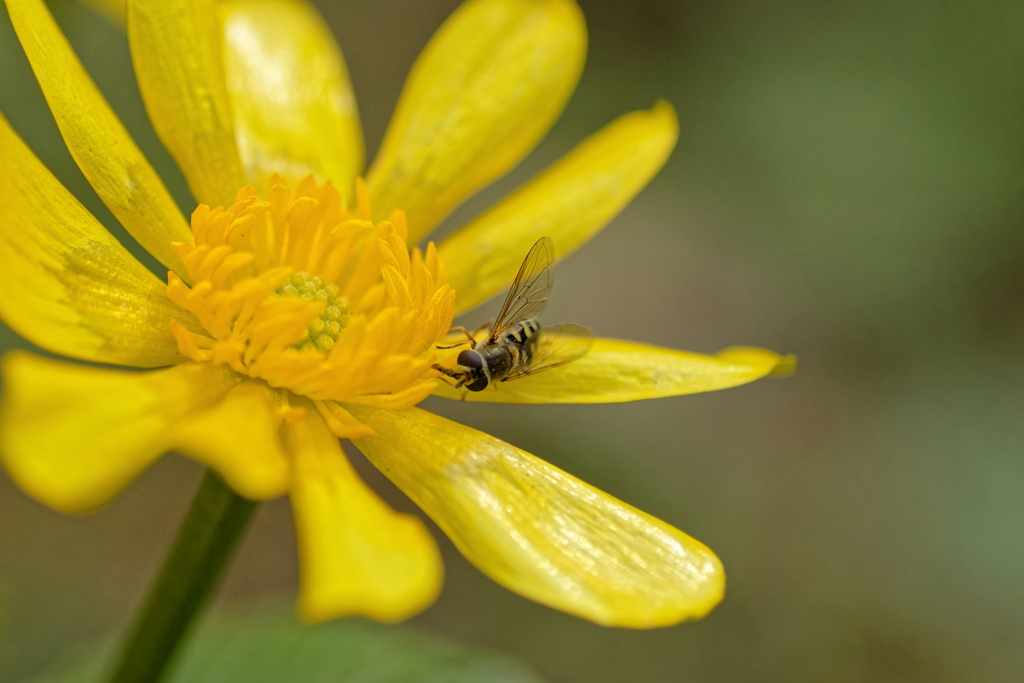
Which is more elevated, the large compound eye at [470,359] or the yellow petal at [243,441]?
the large compound eye at [470,359]

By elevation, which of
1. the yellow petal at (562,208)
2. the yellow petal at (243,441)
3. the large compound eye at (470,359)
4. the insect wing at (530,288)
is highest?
the yellow petal at (562,208)

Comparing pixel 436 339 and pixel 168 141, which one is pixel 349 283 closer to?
pixel 436 339

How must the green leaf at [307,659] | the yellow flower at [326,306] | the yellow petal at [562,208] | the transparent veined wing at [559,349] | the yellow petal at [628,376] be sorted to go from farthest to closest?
1. the green leaf at [307,659]
2. the yellow petal at [562,208]
3. the transparent veined wing at [559,349]
4. the yellow petal at [628,376]
5. the yellow flower at [326,306]

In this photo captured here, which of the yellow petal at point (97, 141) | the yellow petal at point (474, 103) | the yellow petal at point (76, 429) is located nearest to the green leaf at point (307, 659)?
the yellow petal at point (474, 103)

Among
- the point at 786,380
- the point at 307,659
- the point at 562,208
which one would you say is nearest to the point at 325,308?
the point at 562,208

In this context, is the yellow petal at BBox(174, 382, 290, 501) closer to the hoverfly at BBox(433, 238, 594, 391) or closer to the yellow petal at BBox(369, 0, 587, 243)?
the hoverfly at BBox(433, 238, 594, 391)

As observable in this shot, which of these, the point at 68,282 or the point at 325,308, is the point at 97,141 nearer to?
the point at 68,282

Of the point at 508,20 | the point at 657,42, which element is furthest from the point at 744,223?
the point at 508,20

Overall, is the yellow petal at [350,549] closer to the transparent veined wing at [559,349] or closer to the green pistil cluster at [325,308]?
the green pistil cluster at [325,308]
